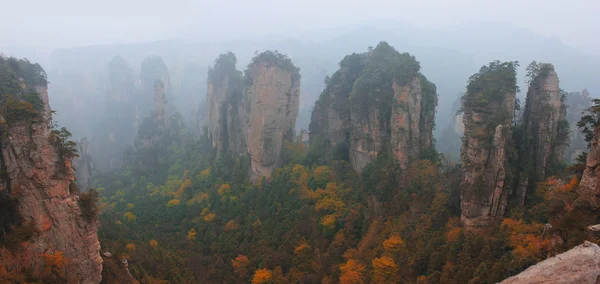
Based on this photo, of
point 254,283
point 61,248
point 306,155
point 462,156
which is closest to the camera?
point 61,248

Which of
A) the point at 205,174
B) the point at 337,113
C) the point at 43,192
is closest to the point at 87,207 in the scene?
the point at 43,192

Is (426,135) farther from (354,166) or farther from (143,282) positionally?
(143,282)

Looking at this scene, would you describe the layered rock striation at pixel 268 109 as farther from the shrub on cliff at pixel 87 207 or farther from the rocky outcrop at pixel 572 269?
the rocky outcrop at pixel 572 269

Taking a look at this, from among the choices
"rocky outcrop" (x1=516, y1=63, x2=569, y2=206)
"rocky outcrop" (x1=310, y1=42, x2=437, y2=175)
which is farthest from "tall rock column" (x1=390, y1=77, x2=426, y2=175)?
"rocky outcrop" (x1=516, y1=63, x2=569, y2=206)

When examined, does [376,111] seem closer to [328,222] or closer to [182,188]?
[328,222]

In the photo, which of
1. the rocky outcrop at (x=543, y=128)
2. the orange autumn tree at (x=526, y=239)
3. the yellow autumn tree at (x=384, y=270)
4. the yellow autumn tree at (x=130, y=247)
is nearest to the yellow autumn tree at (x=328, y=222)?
the yellow autumn tree at (x=384, y=270)

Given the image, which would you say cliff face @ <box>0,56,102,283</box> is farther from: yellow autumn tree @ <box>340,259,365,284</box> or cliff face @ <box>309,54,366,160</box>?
cliff face @ <box>309,54,366,160</box>

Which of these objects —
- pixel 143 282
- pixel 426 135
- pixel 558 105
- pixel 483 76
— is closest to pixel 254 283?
pixel 143 282
